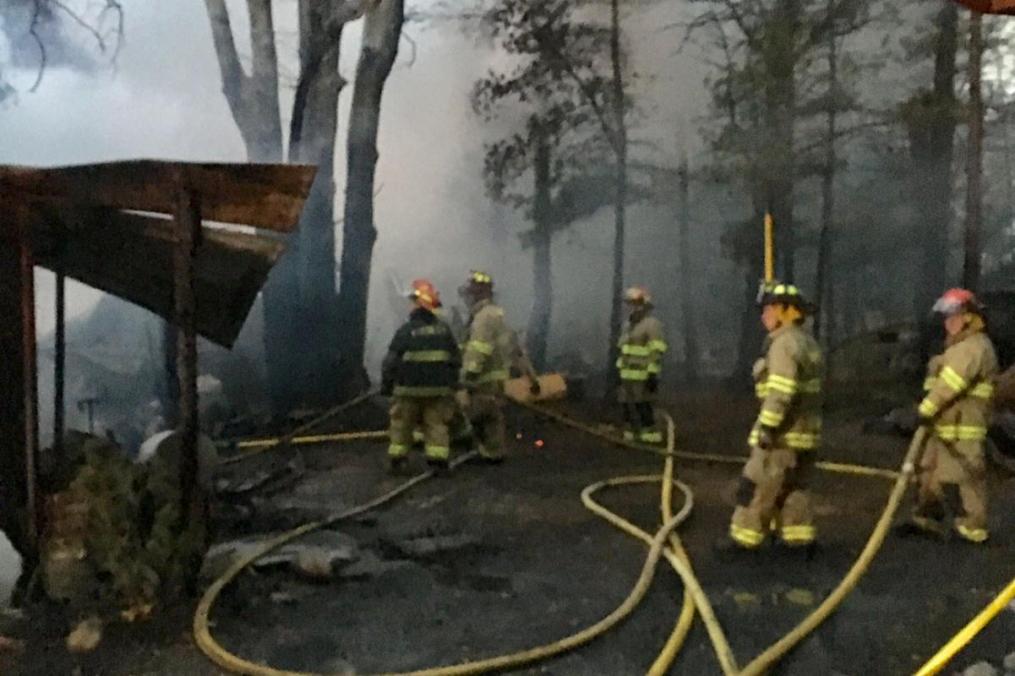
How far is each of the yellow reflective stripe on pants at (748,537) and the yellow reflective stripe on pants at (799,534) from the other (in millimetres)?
140

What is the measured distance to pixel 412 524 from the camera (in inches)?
225

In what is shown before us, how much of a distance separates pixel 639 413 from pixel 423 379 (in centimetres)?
237

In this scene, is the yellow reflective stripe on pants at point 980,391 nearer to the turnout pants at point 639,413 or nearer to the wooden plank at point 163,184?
the turnout pants at point 639,413

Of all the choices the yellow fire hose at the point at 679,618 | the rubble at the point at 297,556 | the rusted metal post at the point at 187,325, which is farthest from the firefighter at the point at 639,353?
the rusted metal post at the point at 187,325

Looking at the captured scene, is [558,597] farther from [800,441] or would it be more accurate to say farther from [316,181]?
[316,181]

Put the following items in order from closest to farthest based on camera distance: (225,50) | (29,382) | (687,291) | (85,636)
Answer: (85,636) < (29,382) < (225,50) < (687,291)

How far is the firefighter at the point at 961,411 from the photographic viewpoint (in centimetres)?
495

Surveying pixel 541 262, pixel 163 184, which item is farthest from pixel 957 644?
pixel 541 262

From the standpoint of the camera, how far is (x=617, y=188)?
10.5 m

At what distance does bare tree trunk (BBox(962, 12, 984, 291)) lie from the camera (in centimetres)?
931

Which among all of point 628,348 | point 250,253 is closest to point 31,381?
point 250,253

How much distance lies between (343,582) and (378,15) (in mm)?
6667

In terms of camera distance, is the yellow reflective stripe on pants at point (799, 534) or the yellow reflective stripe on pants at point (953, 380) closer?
the yellow reflective stripe on pants at point (799, 534)

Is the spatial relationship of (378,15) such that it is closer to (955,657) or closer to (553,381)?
(553,381)
